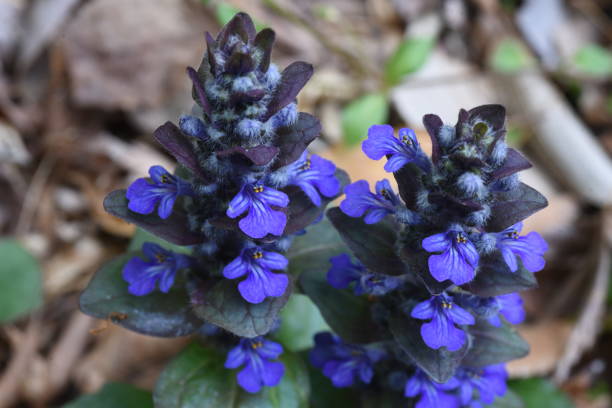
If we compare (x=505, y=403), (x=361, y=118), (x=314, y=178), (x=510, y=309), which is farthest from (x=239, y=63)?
(x=361, y=118)

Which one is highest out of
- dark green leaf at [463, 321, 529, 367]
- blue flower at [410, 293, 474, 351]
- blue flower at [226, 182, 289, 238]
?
blue flower at [226, 182, 289, 238]

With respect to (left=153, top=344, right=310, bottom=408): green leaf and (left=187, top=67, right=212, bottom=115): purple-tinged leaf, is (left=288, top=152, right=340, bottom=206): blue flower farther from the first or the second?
(left=153, top=344, right=310, bottom=408): green leaf

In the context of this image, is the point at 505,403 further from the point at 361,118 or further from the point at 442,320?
the point at 361,118

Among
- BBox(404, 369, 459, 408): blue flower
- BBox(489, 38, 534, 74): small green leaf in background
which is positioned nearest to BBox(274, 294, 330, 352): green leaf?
BBox(404, 369, 459, 408): blue flower

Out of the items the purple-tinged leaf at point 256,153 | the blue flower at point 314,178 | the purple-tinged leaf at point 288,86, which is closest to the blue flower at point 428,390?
the blue flower at point 314,178

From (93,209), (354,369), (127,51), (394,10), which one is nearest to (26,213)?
(93,209)

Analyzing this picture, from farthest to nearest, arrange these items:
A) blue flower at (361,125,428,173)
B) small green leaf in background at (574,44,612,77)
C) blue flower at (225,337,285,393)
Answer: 1. small green leaf in background at (574,44,612,77)
2. blue flower at (225,337,285,393)
3. blue flower at (361,125,428,173)

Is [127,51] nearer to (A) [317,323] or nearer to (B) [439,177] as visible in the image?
(A) [317,323]

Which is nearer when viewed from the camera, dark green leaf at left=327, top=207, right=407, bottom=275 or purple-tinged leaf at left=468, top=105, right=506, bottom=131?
purple-tinged leaf at left=468, top=105, right=506, bottom=131
